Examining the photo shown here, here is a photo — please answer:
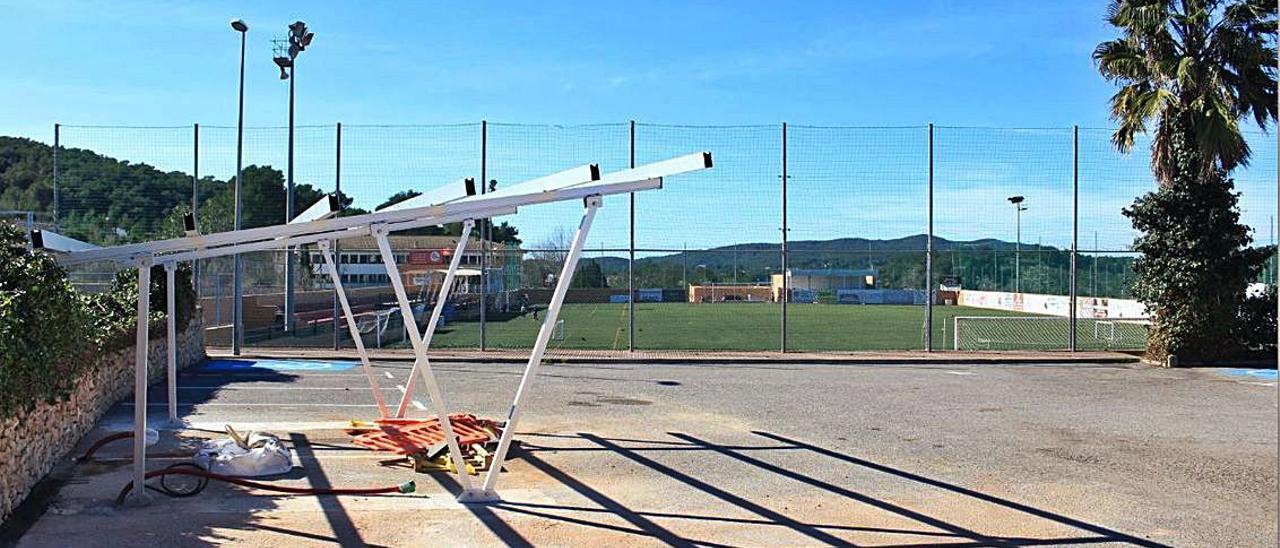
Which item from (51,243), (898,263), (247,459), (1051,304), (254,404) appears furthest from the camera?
(1051,304)

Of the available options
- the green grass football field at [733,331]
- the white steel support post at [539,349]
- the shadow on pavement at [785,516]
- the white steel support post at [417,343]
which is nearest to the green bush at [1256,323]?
the green grass football field at [733,331]

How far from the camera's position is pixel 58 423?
30.0 ft

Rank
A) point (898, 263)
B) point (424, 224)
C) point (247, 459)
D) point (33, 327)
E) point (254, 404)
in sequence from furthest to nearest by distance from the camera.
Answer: point (898, 263) < point (254, 404) < point (247, 459) < point (424, 224) < point (33, 327)

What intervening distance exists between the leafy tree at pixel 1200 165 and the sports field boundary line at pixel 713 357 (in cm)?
158

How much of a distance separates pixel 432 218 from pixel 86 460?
399 cm

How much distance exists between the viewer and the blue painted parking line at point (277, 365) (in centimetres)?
1780

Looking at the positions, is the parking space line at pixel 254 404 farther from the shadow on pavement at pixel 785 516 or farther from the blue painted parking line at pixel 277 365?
the blue painted parking line at pixel 277 365

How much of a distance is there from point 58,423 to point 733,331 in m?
28.2

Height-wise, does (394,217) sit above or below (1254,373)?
above

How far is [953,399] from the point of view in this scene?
49.0 ft

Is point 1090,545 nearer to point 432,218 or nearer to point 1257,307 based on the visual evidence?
point 432,218

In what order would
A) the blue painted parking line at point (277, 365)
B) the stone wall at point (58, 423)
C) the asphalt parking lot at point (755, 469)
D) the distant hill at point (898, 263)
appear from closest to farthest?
the stone wall at point (58, 423)
the asphalt parking lot at point (755, 469)
the blue painted parking line at point (277, 365)
the distant hill at point (898, 263)

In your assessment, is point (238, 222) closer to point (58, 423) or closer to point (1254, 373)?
point (58, 423)

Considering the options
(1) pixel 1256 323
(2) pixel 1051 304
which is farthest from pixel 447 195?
(2) pixel 1051 304
